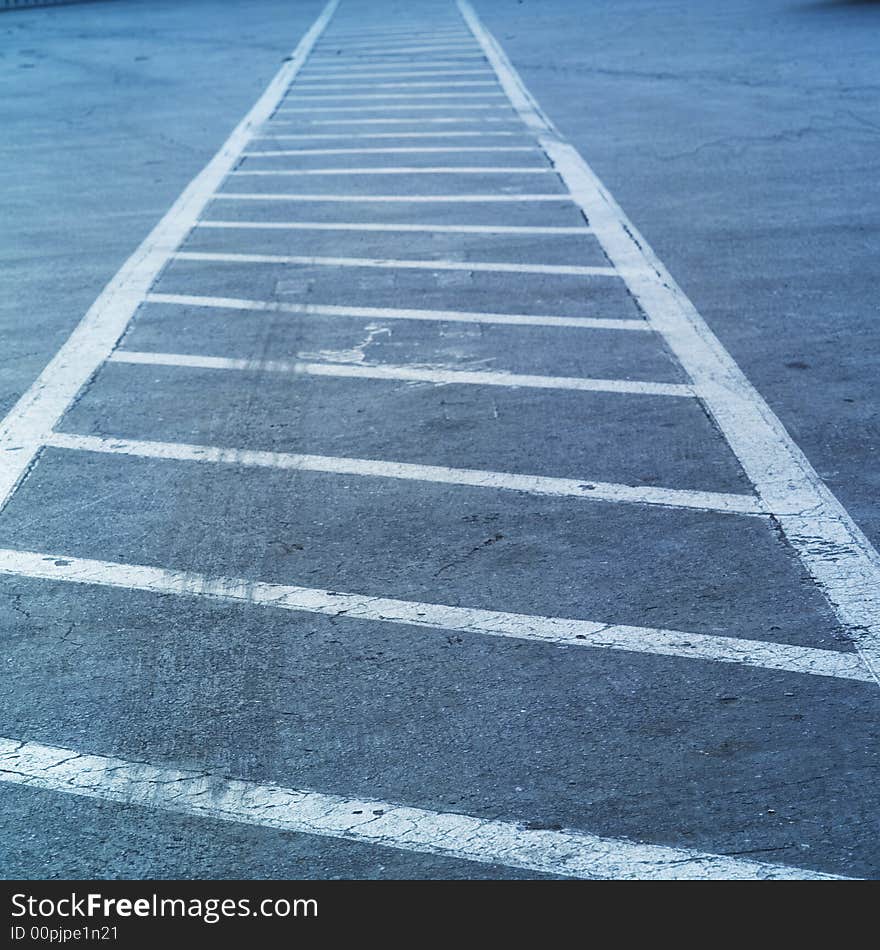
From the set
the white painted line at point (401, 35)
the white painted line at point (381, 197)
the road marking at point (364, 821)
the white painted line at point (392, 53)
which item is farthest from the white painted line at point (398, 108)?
the road marking at point (364, 821)

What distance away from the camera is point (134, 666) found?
4.41 m

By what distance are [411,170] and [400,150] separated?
1.14 metres

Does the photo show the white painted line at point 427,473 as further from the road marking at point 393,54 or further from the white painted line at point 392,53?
the white painted line at point 392,53

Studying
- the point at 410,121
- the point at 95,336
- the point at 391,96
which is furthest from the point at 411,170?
the point at 95,336

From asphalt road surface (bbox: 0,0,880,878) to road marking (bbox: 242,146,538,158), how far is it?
690 millimetres

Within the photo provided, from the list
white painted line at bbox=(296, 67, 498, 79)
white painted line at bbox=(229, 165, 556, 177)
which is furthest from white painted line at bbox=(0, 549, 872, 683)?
white painted line at bbox=(296, 67, 498, 79)

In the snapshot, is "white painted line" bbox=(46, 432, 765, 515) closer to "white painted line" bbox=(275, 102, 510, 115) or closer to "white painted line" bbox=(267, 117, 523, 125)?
"white painted line" bbox=(267, 117, 523, 125)

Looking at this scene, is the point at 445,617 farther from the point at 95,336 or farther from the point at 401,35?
the point at 401,35

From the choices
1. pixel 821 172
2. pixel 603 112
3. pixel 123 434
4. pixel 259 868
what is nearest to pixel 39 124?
pixel 603 112

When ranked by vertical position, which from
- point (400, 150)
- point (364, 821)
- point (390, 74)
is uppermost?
point (390, 74)

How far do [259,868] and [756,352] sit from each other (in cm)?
471

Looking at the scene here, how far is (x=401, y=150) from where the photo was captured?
534 inches

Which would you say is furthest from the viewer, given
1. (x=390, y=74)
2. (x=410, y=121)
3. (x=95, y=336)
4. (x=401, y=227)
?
(x=390, y=74)

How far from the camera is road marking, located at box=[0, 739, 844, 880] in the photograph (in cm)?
343
